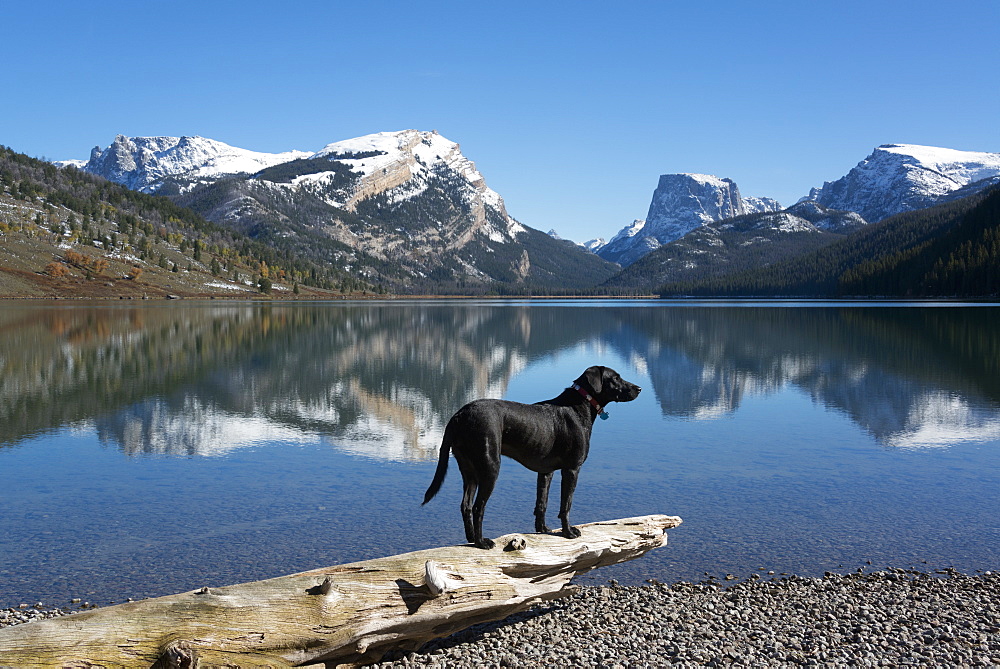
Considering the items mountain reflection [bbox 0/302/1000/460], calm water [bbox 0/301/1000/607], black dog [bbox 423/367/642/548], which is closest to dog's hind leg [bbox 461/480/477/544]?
black dog [bbox 423/367/642/548]

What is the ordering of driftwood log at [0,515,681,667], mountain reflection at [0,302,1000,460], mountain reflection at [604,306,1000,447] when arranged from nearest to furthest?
driftwood log at [0,515,681,667]
mountain reflection at [0,302,1000,460]
mountain reflection at [604,306,1000,447]

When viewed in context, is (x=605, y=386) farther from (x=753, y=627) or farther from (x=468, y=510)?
(x=753, y=627)

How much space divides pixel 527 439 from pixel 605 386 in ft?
6.00

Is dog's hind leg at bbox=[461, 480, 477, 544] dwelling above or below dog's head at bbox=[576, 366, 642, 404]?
below

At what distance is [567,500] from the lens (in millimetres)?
11531

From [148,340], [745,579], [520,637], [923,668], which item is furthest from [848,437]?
[148,340]

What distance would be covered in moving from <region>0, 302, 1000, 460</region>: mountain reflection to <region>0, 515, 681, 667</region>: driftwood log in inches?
482

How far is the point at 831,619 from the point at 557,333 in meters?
72.5

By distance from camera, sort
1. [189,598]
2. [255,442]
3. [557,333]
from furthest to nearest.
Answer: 1. [557,333]
2. [255,442]
3. [189,598]

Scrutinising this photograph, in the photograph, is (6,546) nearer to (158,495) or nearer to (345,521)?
(158,495)

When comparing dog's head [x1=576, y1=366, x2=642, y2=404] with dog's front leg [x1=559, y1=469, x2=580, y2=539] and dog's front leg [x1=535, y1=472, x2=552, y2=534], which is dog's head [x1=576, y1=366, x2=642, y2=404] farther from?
dog's front leg [x1=535, y1=472, x2=552, y2=534]

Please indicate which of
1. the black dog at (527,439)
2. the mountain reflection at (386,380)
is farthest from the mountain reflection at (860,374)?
the black dog at (527,439)

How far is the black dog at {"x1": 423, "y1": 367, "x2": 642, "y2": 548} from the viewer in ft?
34.8

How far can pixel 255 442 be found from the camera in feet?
81.4
